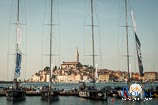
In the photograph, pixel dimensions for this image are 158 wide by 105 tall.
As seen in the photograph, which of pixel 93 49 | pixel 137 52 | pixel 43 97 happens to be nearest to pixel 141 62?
pixel 137 52

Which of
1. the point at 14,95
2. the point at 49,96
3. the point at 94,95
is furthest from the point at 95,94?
the point at 14,95

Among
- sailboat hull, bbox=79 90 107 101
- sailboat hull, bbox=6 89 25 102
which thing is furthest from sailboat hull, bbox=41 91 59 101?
sailboat hull, bbox=79 90 107 101

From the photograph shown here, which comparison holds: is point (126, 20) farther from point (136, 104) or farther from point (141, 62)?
point (136, 104)

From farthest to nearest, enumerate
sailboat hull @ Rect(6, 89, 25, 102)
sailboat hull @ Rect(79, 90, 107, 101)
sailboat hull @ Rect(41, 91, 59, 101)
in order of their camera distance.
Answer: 1. sailboat hull @ Rect(41, 91, 59, 101)
2. sailboat hull @ Rect(79, 90, 107, 101)
3. sailboat hull @ Rect(6, 89, 25, 102)

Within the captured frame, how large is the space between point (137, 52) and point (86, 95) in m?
16.1

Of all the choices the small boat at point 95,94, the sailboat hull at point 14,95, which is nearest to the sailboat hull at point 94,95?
the small boat at point 95,94

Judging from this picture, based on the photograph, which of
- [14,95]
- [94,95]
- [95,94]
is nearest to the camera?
[14,95]

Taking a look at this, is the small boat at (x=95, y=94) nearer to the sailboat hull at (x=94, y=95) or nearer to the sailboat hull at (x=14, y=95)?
the sailboat hull at (x=94, y=95)

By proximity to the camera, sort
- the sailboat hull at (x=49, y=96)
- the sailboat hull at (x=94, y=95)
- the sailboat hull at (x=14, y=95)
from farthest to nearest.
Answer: the sailboat hull at (x=49, y=96), the sailboat hull at (x=94, y=95), the sailboat hull at (x=14, y=95)

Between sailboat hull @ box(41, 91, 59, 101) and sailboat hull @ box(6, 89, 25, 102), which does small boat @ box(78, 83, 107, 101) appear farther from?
sailboat hull @ box(6, 89, 25, 102)

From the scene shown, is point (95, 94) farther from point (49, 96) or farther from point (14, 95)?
point (14, 95)

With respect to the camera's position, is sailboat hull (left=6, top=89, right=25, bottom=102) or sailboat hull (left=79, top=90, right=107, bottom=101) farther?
sailboat hull (left=79, top=90, right=107, bottom=101)

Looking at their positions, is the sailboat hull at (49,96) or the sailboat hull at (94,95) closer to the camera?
the sailboat hull at (94,95)

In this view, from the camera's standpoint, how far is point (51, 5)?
6506 centimetres
